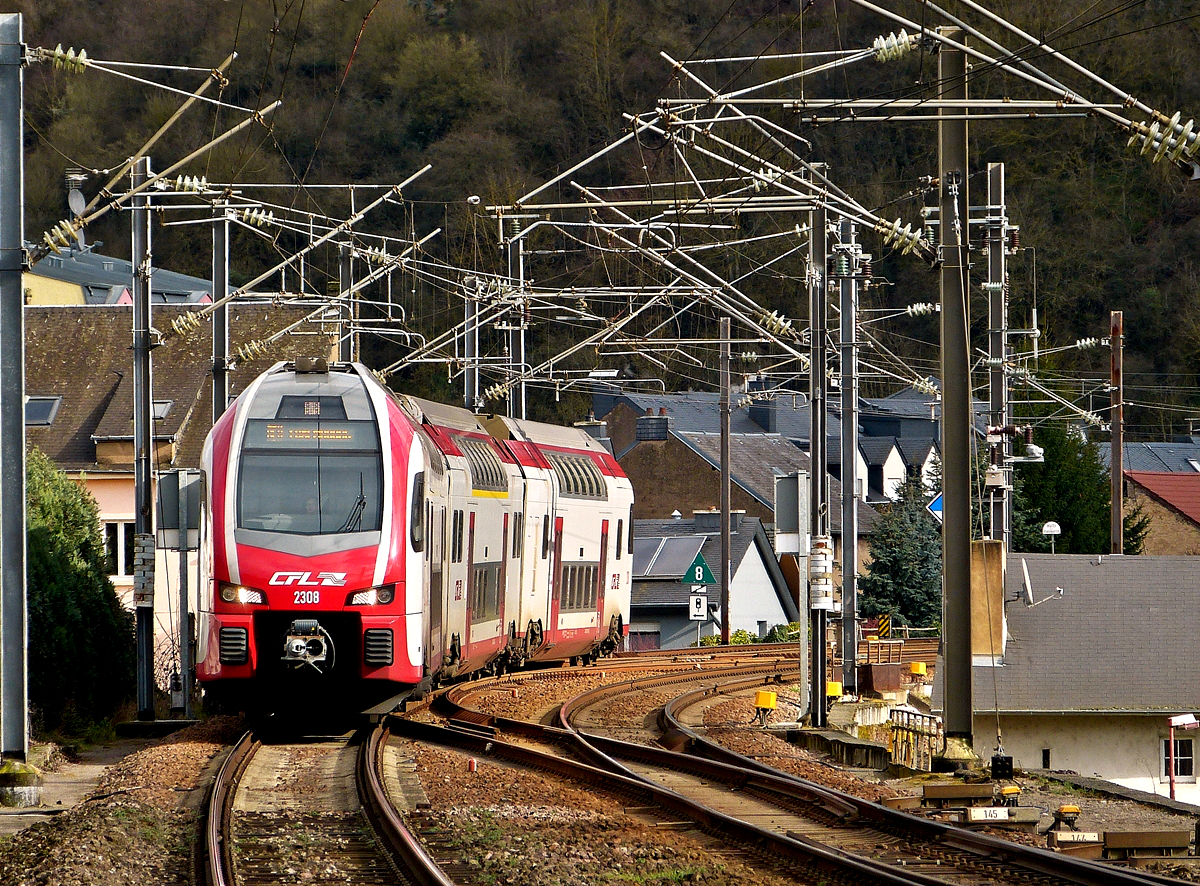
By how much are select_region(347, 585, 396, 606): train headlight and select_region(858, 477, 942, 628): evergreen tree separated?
3074cm

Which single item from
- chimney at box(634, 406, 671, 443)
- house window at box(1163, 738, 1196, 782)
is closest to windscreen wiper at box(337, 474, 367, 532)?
house window at box(1163, 738, 1196, 782)

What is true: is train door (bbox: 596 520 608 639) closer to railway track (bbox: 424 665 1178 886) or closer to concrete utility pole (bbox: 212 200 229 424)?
concrete utility pole (bbox: 212 200 229 424)

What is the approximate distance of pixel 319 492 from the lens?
16984 mm

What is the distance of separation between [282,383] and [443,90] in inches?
2185

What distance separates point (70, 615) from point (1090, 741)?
19.1m

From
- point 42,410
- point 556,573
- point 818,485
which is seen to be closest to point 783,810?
point 818,485

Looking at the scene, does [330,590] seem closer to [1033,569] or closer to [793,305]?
[1033,569]

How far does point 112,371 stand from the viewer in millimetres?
40625

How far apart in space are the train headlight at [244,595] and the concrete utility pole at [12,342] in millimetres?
2559

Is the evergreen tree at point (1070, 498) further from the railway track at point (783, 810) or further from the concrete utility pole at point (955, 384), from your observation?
the concrete utility pole at point (955, 384)

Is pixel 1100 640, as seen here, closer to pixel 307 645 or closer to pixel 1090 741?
pixel 1090 741

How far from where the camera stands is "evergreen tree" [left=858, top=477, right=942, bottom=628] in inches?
1821

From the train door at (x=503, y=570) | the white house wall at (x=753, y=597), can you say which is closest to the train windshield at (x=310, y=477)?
the train door at (x=503, y=570)

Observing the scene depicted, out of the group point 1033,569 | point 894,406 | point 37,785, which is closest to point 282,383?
point 37,785
